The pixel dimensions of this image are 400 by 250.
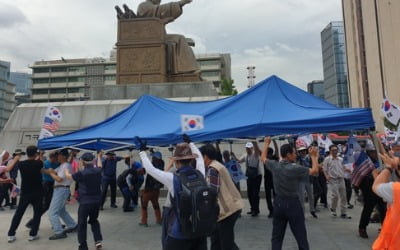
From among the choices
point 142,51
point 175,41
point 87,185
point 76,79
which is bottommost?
point 87,185

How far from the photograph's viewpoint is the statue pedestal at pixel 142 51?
1460cm

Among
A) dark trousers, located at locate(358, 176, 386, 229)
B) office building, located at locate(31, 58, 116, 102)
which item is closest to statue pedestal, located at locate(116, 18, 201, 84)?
dark trousers, located at locate(358, 176, 386, 229)

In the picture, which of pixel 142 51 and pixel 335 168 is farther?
pixel 142 51

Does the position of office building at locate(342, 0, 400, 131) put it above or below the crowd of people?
above

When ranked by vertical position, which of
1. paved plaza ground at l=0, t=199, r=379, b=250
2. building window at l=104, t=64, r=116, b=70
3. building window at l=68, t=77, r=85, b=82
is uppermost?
building window at l=104, t=64, r=116, b=70

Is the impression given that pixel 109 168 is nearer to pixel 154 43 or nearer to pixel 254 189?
pixel 254 189

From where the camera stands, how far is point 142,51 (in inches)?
576

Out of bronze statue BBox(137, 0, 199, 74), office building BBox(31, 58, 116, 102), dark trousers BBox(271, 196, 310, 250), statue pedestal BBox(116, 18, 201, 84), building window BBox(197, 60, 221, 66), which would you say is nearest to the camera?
dark trousers BBox(271, 196, 310, 250)

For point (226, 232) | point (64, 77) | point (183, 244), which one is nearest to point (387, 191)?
point (183, 244)

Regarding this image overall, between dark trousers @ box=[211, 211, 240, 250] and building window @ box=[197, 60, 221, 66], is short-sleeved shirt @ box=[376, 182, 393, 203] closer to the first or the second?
dark trousers @ box=[211, 211, 240, 250]

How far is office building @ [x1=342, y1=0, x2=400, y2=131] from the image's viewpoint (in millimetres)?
47375

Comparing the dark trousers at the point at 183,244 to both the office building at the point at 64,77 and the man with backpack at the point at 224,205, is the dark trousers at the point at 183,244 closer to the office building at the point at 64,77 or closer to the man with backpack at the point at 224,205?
the man with backpack at the point at 224,205

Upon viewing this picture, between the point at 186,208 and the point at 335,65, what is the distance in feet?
259

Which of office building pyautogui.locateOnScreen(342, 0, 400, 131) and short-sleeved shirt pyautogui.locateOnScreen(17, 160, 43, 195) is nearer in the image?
short-sleeved shirt pyautogui.locateOnScreen(17, 160, 43, 195)
